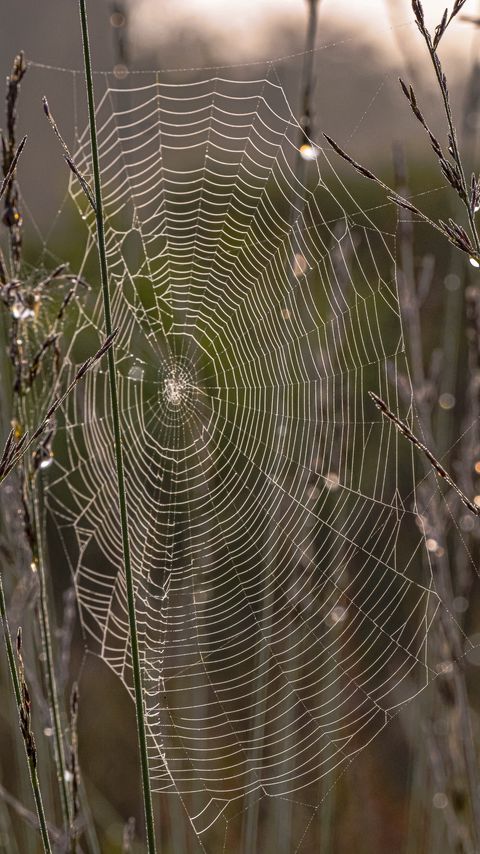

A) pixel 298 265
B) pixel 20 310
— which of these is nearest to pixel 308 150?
pixel 298 265

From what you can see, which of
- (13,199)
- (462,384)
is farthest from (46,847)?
(462,384)

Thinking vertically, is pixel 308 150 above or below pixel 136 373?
above

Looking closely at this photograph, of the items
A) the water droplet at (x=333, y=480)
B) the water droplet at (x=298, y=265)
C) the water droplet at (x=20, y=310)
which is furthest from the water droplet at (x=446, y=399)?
the water droplet at (x=20, y=310)

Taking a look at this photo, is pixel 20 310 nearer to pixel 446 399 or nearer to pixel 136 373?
pixel 136 373

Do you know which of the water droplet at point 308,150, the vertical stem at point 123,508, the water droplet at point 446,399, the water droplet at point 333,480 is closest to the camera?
the vertical stem at point 123,508

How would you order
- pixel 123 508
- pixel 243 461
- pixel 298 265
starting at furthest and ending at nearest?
pixel 243 461 < pixel 298 265 < pixel 123 508

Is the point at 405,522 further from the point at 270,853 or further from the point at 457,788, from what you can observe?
the point at 457,788

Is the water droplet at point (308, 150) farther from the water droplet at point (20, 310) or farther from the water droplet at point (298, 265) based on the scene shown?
the water droplet at point (20, 310)

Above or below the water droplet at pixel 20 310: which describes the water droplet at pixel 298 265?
above
